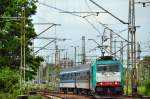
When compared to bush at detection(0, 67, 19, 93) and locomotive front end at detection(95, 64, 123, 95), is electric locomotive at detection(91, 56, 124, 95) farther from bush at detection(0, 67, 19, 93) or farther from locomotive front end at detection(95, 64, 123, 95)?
bush at detection(0, 67, 19, 93)

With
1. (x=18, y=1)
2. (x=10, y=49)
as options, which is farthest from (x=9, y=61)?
(x=18, y=1)

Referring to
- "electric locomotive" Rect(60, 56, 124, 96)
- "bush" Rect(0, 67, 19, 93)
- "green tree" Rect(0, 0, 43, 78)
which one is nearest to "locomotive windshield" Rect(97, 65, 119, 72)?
"electric locomotive" Rect(60, 56, 124, 96)

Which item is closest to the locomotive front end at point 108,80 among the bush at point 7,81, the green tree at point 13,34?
the bush at point 7,81

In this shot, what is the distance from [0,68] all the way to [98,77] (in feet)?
35.2

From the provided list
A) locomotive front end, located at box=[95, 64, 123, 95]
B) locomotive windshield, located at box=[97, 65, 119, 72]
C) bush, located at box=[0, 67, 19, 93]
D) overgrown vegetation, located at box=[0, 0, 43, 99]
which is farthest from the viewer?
overgrown vegetation, located at box=[0, 0, 43, 99]

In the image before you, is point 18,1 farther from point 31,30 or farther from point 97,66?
point 97,66

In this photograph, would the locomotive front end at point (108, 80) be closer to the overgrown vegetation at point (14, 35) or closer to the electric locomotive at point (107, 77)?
the electric locomotive at point (107, 77)

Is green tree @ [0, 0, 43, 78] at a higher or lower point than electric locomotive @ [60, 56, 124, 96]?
higher

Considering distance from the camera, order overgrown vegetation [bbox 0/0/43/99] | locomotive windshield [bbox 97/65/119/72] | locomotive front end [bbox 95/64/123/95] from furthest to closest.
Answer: overgrown vegetation [bbox 0/0/43/99], locomotive windshield [bbox 97/65/119/72], locomotive front end [bbox 95/64/123/95]

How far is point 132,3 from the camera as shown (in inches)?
1864

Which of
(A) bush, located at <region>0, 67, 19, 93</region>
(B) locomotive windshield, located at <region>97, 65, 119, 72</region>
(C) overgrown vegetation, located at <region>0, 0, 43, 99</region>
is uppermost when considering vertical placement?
(C) overgrown vegetation, located at <region>0, 0, 43, 99</region>

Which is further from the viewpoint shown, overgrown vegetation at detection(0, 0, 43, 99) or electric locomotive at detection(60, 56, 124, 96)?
overgrown vegetation at detection(0, 0, 43, 99)

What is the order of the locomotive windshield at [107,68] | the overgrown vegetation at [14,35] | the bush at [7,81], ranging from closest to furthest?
the locomotive windshield at [107,68] → the bush at [7,81] → the overgrown vegetation at [14,35]

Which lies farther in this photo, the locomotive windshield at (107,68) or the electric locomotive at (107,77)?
the locomotive windshield at (107,68)
